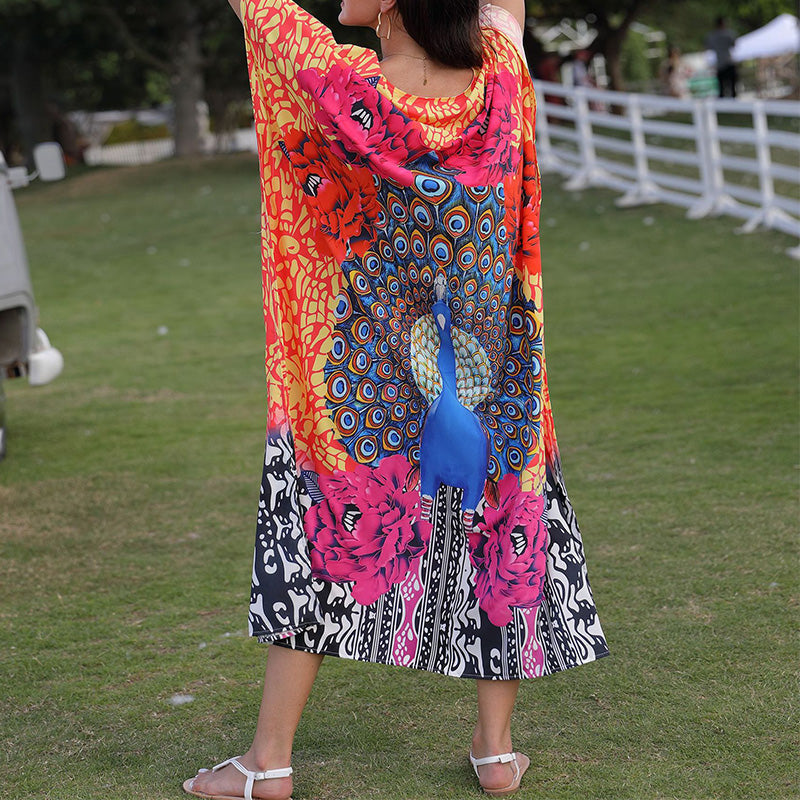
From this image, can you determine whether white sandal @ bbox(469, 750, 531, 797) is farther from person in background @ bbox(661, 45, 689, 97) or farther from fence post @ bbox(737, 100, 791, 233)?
person in background @ bbox(661, 45, 689, 97)

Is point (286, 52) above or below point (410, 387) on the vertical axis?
above

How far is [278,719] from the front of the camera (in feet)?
7.82

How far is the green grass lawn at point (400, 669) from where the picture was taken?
261 cm

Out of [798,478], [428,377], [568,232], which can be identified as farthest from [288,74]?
[568,232]

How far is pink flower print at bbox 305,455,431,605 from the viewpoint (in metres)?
2.36

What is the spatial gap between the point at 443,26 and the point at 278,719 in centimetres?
133

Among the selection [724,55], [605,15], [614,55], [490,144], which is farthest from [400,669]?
[614,55]

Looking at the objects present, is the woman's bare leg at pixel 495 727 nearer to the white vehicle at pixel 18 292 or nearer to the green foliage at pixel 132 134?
the white vehicle at pixel 18 292

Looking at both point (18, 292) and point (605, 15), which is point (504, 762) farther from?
point (605, 15)

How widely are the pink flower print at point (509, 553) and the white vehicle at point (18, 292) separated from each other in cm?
304

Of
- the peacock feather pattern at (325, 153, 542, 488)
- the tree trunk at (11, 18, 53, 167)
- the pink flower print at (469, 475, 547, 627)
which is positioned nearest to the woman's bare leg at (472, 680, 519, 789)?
the pink flower print at (469, 475, 547, 627)

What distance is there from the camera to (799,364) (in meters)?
6.11

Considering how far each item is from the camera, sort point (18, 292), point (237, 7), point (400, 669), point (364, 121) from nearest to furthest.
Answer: point (364, 121)
point (237, 7)
point (400, 669)
point (18, 292)

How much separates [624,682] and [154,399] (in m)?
4.16
